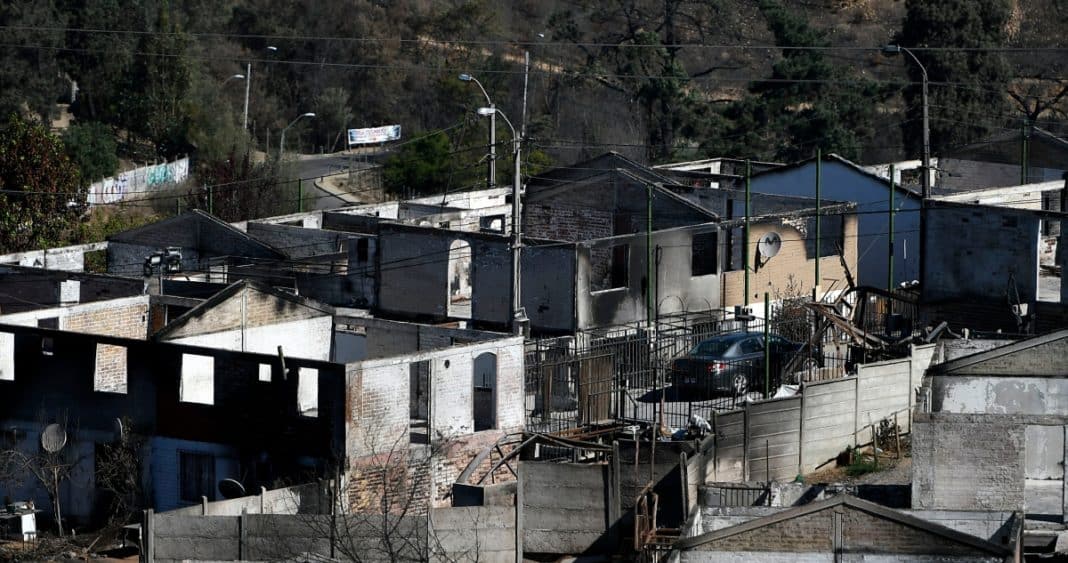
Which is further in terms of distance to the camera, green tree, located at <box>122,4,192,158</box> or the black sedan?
green tree, located at <box>122,4,192,158</box>

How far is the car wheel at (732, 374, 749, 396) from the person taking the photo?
36041mm

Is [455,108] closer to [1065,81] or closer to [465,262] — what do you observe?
[1065,81]

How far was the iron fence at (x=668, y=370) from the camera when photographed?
33.6 meters

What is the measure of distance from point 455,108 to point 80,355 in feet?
181

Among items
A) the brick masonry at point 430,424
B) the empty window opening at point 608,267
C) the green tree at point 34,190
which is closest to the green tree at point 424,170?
the green tree at point 34,190

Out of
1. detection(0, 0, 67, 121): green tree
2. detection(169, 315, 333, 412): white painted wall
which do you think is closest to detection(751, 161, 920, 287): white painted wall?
detection(169, 315, 333, 412): white painted wall

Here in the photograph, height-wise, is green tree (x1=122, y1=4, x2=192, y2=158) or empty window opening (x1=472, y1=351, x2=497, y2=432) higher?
green tree (x1=122, y1=4, x2=192, y2=158)

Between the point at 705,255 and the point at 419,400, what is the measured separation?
14241mm

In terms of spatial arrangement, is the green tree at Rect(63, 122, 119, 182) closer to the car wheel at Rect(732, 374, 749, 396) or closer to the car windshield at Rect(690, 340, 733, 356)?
the car windshield at Rect(690, 340, 733, 356)

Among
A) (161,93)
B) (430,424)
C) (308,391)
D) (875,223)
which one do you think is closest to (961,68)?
(875,223)

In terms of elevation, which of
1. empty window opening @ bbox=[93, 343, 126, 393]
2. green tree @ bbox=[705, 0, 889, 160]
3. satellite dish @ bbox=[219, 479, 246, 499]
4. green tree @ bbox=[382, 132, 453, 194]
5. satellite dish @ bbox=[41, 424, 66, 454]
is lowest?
satellite dish @ bbox=[219, 479, 246, 499]

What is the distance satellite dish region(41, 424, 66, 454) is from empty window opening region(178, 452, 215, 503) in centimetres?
228

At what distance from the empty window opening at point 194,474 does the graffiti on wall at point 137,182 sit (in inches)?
1543

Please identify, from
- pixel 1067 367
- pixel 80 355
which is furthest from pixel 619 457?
pixel 80 355
